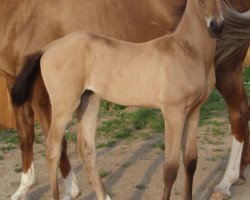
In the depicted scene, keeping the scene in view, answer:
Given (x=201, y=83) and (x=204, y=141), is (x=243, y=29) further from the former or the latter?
(x=204, y=141)

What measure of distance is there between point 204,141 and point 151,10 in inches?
76.4

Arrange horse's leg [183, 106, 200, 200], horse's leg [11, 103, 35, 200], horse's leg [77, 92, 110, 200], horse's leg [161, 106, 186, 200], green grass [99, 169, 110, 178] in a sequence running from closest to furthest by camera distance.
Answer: horse's leg [161, 106, 186, 200], horse's leg [183, 106, 200, 200], horse's leg [77, 92, 110, 200], horse's leg [11, 103, 35, 200], green grass [99, 169, 110, 178]

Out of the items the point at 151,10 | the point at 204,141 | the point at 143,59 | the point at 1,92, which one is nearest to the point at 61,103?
the point at 143,59

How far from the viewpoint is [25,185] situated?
4332 millimetres

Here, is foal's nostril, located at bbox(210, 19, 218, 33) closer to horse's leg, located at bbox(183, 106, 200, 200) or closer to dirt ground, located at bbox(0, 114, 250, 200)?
horse's leg, located at bbox(183, 106, 200, 200)

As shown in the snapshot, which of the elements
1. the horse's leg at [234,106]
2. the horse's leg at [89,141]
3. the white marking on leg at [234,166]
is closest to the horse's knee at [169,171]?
the horse's leg at [89,141]

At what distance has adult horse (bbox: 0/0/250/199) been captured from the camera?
4.14m

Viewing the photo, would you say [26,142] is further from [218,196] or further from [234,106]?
[234,106]

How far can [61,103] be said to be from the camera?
137 inches

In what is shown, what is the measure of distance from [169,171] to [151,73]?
0.62 meters

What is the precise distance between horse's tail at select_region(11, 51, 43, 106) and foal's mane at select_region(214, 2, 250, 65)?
1295 mm

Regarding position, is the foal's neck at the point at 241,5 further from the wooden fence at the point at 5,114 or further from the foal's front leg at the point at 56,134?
the wooden fence at the point at 5,114

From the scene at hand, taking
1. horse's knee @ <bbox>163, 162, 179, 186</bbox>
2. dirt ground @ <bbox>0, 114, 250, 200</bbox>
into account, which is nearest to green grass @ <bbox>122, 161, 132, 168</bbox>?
dirt ground @ <bbox>0, 114, 250, 200</bbox>

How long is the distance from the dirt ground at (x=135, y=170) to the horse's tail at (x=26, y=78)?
105cm
